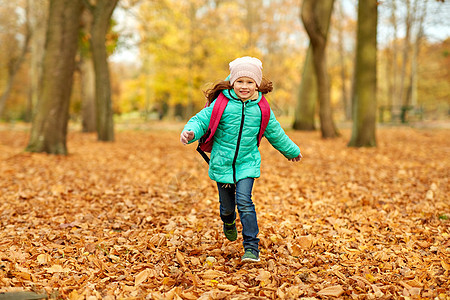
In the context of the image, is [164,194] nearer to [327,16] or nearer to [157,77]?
[327,16]

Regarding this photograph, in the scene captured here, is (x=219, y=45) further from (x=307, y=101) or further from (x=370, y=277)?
(x=370, y=277)

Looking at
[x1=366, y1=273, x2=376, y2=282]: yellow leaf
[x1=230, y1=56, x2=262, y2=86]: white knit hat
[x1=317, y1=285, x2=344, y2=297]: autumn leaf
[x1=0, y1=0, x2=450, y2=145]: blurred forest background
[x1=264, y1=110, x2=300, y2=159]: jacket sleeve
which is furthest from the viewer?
[x1=0, y1=0, x2=450, y2=145]: blurred forest background

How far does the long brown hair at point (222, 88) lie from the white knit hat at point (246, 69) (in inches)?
2.3

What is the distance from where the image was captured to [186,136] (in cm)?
317

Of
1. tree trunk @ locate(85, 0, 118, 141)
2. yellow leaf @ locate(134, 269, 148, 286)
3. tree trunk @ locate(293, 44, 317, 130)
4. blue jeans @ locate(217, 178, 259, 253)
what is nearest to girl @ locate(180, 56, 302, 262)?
blue jeans @ locate(217, 178, 259, 253)

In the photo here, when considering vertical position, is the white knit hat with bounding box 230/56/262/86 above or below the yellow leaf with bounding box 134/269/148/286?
above

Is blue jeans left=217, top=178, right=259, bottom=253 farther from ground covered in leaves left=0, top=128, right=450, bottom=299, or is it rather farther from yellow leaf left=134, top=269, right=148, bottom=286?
yellow leaf left=134, top=269, right=148, bottom=286

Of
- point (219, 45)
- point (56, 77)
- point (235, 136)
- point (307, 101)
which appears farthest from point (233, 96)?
point (219, 45)

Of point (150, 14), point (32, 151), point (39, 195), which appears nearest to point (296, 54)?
point (150, 14)

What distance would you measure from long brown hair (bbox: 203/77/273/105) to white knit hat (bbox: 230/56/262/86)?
0.19 feet

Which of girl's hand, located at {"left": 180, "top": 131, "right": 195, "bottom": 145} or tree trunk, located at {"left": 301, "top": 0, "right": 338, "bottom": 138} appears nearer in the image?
girl's hand, located at {"left": 180, "top": 131, "right": 195, "bottom": 145}

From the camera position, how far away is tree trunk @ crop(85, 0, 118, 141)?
11.6 meters

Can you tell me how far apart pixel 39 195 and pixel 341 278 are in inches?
175

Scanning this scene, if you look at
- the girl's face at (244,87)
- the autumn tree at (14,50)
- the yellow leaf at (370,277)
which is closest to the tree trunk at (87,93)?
the autumn tree at (14,50)
